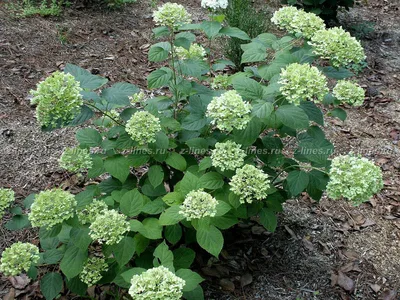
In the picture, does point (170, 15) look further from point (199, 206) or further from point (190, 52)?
point (199, 206)

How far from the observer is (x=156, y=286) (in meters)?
1.59

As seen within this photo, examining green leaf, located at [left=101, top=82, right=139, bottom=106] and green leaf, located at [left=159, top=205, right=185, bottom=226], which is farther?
green leaf, located at [left=101, top=82, right=139, bottom=106]

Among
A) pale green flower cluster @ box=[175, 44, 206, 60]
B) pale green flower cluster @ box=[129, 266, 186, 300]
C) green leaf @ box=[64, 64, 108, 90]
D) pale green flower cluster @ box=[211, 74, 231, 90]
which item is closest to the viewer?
pale green flower cluster @ box=[129, 266, 186, 300]

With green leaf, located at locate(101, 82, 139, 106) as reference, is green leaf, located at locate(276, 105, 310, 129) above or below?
above

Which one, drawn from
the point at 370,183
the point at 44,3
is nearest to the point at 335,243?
the point at 370,183

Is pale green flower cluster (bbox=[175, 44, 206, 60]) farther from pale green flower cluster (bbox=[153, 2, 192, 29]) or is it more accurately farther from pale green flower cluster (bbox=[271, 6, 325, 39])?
pale green flower cluster (bbox=[271, 6, 325, 39])

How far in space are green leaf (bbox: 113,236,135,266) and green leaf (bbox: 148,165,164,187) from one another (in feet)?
1.13

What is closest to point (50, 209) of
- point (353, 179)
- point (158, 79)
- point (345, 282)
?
point (158, 79)

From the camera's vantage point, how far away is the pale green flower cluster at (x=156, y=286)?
157 centimetres

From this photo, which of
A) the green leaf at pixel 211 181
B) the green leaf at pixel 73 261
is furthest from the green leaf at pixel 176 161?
the green leaf at pixel 73 261

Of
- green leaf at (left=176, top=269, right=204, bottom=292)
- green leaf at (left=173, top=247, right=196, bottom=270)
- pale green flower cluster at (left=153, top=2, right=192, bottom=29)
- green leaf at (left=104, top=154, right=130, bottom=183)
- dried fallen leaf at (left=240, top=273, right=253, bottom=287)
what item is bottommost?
dried fallen leaf at (left=240, top=273, right=253, bottom=287)

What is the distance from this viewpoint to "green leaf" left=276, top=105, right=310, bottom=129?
183cm

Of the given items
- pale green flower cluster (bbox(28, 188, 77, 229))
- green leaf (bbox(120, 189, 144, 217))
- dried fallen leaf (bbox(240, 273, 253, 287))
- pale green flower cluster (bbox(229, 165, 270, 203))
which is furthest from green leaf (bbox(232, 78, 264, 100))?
dried fallen leaf (bbox(240, 273, 253, 287))

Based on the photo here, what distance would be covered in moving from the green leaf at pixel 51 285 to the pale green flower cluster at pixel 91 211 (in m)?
0.41
